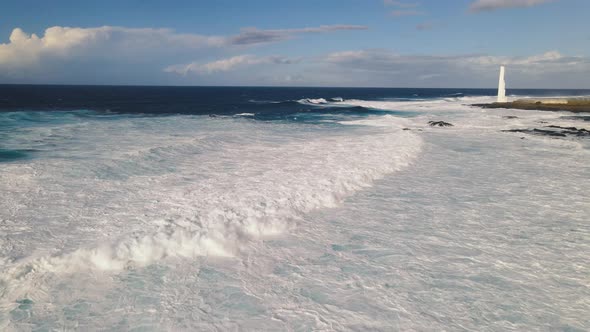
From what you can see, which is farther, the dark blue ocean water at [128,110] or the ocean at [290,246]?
the dark blue ocean water at [128,110]

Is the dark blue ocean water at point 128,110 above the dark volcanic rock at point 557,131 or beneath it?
above

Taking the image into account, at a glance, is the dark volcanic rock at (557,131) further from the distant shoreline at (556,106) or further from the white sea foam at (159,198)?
the distant shoreline at (556,106)

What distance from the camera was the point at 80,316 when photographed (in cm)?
441

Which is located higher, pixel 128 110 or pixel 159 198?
pixel 128 110

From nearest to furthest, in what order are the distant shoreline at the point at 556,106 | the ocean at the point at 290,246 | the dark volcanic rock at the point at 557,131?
1. the ocean at the point at 290,246
2. the dark volcanic rock at the point at 557,131
3. the distant shoreline at the point at 556,106

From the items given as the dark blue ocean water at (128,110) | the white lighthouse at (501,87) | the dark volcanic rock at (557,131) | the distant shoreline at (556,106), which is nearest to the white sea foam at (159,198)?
the dark blue ocean water at (128,110)

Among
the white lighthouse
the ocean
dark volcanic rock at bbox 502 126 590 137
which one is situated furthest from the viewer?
the white lighthouse

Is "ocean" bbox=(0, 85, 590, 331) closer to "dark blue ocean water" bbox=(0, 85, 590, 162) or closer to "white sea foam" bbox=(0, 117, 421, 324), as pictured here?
"white sea foam" bbox=(0, 117, 421, 324)

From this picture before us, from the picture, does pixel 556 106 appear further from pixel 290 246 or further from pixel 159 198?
pixel 159 198

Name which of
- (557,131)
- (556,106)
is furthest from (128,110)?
(556,106)

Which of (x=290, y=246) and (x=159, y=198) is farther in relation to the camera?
(x=159, y=198)

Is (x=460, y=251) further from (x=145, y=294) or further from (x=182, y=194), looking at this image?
(x=182, y=194)

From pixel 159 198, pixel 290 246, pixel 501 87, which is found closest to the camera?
pixel 290 246

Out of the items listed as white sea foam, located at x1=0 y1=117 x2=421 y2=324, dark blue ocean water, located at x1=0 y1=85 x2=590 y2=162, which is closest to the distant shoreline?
dark blue ocean water, located at x1=0 y1=85 x2=590 y2=162
